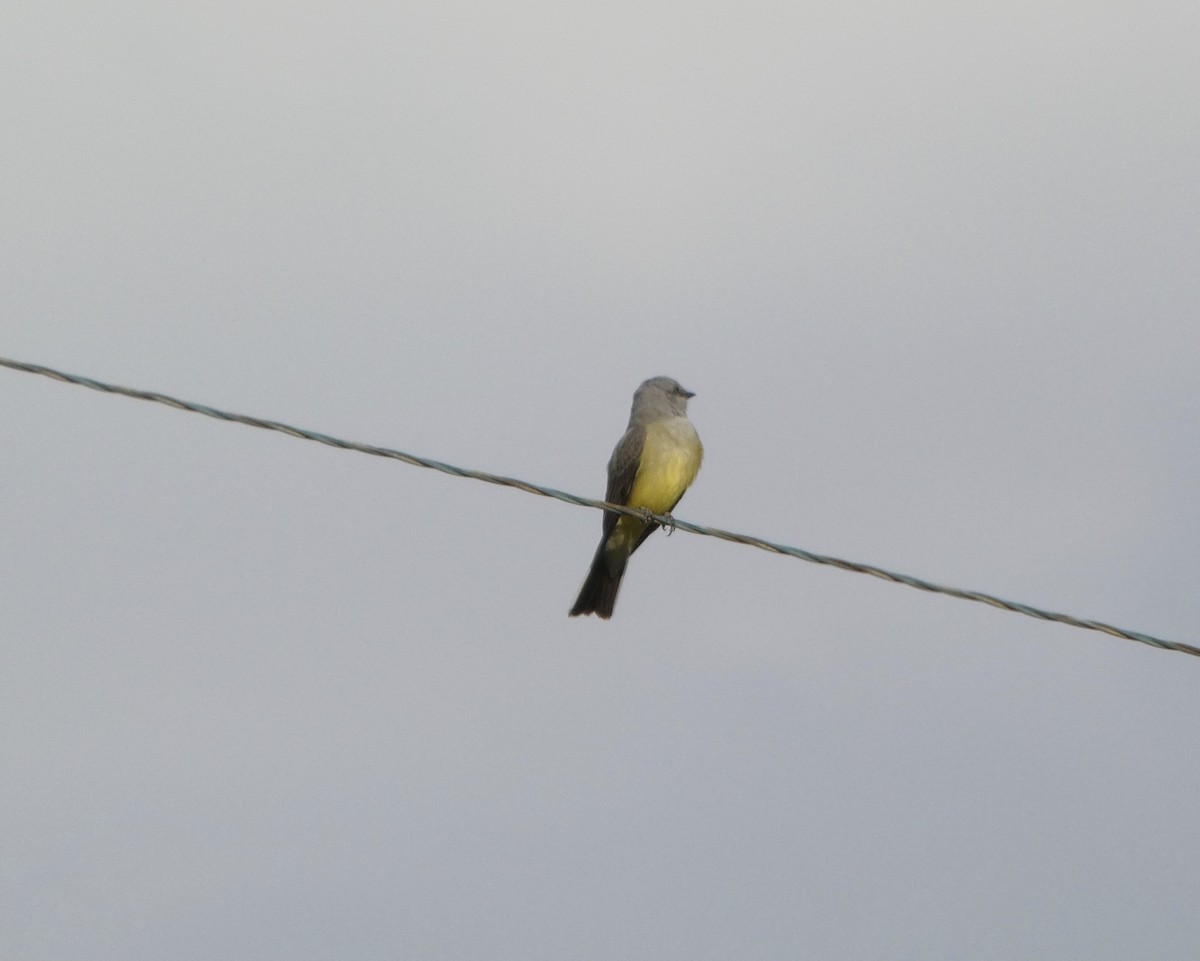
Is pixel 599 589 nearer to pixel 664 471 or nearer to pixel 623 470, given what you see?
pixel 623 470

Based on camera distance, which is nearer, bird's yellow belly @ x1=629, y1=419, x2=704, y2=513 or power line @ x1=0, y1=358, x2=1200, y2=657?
power line @ x1=0, y1=358, x2=1200, y2=657

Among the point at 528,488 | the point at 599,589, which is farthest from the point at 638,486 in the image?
the point at 528,488

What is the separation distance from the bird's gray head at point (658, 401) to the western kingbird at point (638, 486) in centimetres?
Result: 8

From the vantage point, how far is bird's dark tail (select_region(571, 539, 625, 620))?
1094 centimetres

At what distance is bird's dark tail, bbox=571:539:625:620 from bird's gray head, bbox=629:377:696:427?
1.04 metres

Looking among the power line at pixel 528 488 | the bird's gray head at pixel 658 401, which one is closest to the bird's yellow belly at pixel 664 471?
the bird's gray head at pixel 658 401

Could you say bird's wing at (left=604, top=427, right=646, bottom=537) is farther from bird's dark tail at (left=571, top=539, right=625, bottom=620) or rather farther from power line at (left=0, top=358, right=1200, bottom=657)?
power line at (left=0, top=358, right=1200, bottom=657)

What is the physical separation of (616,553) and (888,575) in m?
5.59

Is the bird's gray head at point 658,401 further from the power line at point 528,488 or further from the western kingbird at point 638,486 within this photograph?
the power line at point 528,488

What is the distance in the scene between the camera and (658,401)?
1148 centimetres

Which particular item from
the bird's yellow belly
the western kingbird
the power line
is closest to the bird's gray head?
the western kingbird

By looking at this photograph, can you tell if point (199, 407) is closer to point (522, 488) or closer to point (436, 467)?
point (436, 467)

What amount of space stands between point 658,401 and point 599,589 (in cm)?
147

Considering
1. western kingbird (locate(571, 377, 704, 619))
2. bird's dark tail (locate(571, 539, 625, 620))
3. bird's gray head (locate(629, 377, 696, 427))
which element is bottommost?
bird's dark tail (locate(571, 539, 625, 620))
